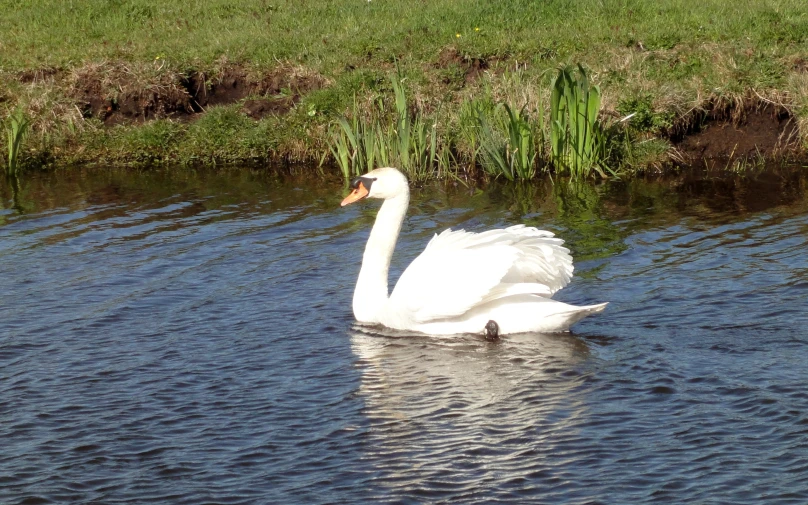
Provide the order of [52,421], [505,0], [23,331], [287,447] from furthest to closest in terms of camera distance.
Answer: [505,0], [23,331], [52,421], [287,447]

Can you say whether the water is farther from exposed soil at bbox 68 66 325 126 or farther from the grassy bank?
exposed soil at bbox 68 66 325 126

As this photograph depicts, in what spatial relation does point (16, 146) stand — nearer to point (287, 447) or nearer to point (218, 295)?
point (218, 295)

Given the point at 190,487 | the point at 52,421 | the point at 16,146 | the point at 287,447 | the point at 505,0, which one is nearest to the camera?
the point at 190,487

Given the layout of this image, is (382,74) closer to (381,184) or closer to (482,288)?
(381,184)

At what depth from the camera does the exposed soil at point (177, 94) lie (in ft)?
46.9

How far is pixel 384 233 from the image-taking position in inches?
314

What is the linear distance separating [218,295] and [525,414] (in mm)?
3242

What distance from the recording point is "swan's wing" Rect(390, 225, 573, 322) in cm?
705

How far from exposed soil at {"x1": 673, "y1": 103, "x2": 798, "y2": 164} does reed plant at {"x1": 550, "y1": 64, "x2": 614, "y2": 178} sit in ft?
4.10

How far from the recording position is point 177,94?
47.5ft

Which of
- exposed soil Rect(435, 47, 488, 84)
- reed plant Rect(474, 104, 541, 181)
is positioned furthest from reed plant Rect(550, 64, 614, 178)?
exposed soil Rect(435, 47, 488, 84)

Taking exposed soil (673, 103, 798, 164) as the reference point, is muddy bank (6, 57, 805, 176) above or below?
above

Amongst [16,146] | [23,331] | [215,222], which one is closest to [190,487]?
[23,331]

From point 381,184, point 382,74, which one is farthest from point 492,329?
point 382,74
